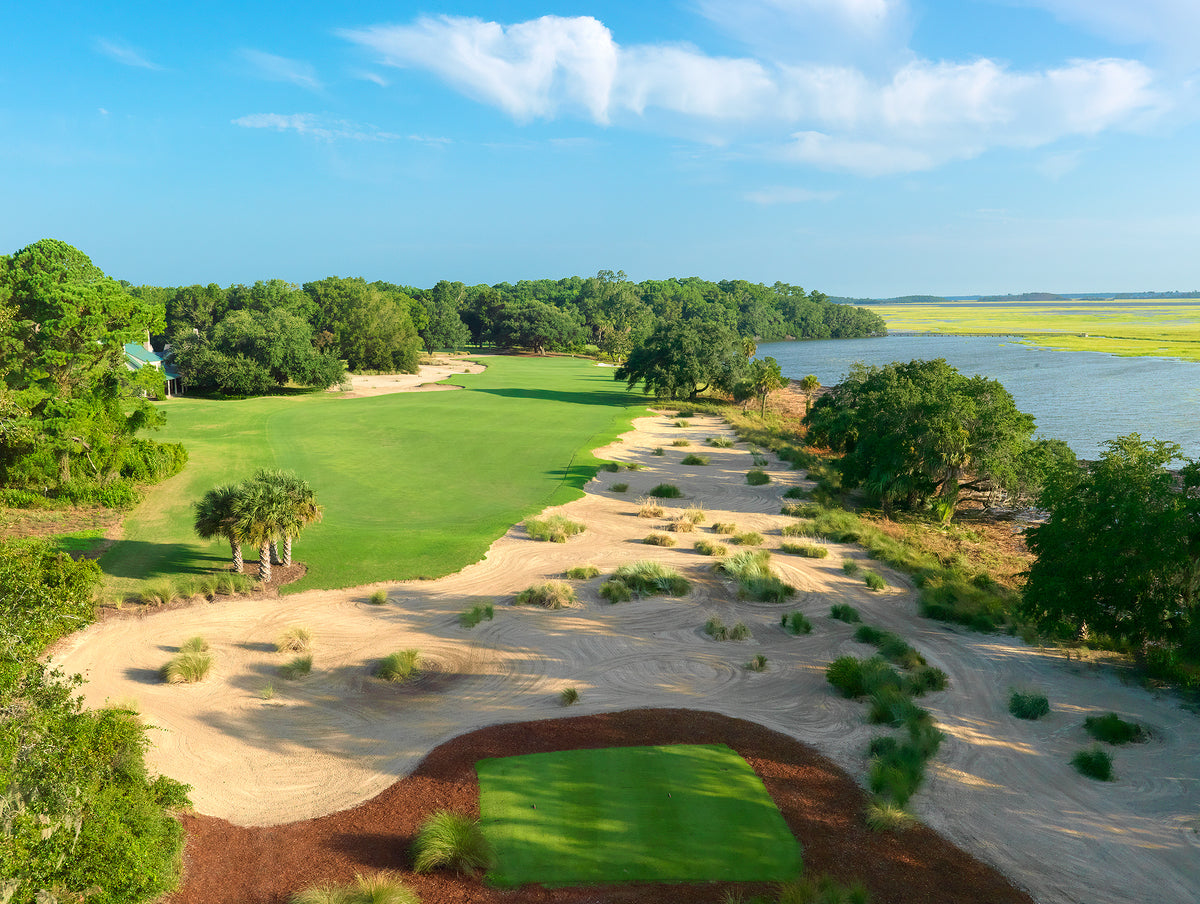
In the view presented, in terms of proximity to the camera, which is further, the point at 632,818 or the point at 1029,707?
the point at 1029,707

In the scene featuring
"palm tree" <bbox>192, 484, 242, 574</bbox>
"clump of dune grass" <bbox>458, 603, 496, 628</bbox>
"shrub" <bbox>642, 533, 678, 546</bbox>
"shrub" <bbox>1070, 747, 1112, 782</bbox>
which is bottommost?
"shrub" <bbox>1070, 747, 1112, 782</bbox>

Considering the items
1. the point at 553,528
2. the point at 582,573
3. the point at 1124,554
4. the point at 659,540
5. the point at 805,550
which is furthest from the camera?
the point at 553,528

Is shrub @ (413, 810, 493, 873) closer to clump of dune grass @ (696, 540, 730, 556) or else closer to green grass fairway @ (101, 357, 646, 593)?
green grass fairway @ (101, 357, 646, 593)

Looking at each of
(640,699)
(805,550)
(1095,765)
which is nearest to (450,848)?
(640,699)

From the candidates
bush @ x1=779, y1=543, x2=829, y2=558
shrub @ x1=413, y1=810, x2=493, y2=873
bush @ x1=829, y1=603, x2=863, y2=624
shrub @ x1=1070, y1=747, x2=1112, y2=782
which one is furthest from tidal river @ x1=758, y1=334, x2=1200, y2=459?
shrub @ x1=413, y1=810, x2=493, y2=873

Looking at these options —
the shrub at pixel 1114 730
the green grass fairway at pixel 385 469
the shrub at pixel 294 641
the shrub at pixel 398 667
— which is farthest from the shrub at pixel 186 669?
the shrub at pixel 1114 730

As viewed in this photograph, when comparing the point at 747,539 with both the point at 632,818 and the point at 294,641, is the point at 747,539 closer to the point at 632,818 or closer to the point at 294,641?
the point at 294,641

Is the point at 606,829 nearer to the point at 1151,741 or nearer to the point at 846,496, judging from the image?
the point at 1151,741
